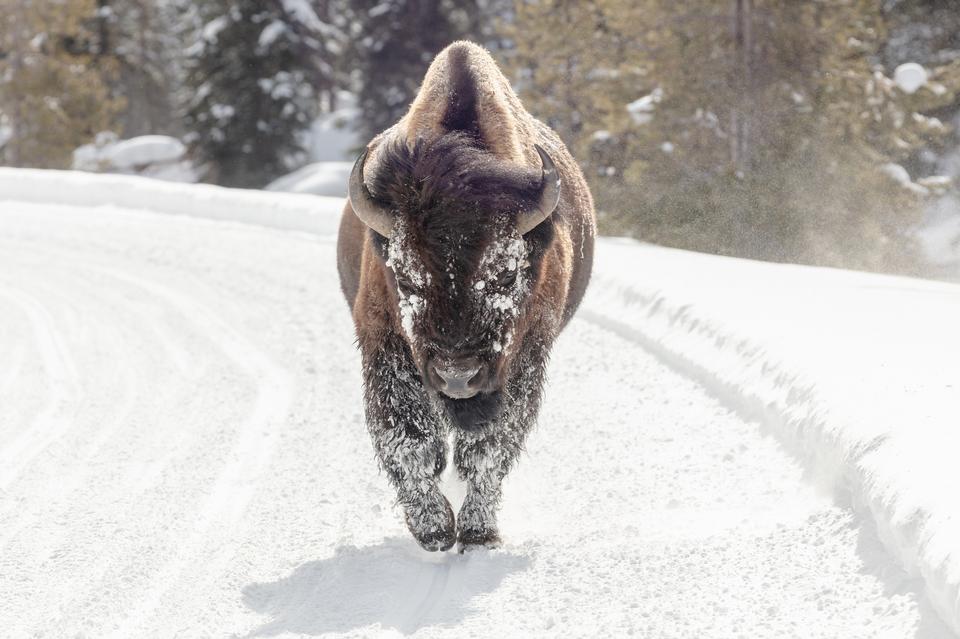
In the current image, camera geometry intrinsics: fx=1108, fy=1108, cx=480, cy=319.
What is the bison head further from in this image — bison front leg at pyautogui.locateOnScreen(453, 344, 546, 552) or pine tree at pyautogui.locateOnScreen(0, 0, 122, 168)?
pine tree at pyautogui.locateOnScreen(0, 0, 122, 168)

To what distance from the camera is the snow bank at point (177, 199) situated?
59.7ft

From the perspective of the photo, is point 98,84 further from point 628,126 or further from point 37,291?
point 37,291

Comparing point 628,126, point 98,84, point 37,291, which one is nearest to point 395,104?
point 98,84

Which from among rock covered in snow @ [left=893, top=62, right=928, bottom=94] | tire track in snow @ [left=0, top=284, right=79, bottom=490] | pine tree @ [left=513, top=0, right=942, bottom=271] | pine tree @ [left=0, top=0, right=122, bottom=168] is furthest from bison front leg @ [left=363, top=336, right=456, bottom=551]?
pine tree @ [left=0, top=0, right=122, bottom=168]

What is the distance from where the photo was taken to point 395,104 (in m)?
35.3

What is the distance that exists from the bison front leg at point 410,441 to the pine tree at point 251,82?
30767 mm

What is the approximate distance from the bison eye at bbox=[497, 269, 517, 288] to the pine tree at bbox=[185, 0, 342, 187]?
31098mm

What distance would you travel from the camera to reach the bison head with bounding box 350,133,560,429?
480 centimetres

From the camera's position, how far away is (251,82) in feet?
115

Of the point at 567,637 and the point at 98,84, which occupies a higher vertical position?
the point at 567,637

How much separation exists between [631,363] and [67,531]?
492 cm

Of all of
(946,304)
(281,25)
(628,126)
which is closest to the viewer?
(946,304)

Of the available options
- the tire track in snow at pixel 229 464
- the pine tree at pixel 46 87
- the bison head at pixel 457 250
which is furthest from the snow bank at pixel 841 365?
the pine tree at pixel 46 87

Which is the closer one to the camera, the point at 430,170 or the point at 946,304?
the point at 430,170
